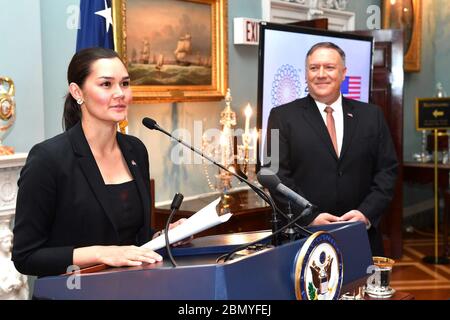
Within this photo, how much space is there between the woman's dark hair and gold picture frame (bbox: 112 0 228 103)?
1.94 m

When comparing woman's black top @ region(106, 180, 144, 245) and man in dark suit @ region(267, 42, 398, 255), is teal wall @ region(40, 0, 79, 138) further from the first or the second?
woman's black top @ region(106, 180, 144, 245)

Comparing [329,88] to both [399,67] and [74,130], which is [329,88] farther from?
[399,67]

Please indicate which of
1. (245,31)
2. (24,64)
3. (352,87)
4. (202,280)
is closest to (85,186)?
(202,280)

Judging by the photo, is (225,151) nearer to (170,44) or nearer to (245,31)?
(170,44)

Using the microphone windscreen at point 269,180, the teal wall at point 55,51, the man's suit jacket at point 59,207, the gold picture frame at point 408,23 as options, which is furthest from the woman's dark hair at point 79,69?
the gold picture frame at point 408,23

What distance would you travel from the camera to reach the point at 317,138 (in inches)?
118

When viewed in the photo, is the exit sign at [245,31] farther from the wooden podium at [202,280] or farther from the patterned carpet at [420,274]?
the wooden podium at [202,280]

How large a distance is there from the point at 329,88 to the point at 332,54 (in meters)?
0.16

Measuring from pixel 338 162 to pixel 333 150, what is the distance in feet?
0.20

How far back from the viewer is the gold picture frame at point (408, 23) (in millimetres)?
7139

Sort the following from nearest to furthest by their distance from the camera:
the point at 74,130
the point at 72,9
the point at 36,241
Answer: the point at 36,241 → the point at 74,130 → the point at 72,9

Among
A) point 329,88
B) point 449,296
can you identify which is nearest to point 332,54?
point 329,88

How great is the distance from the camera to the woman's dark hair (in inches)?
81.0

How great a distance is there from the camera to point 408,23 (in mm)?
7488
